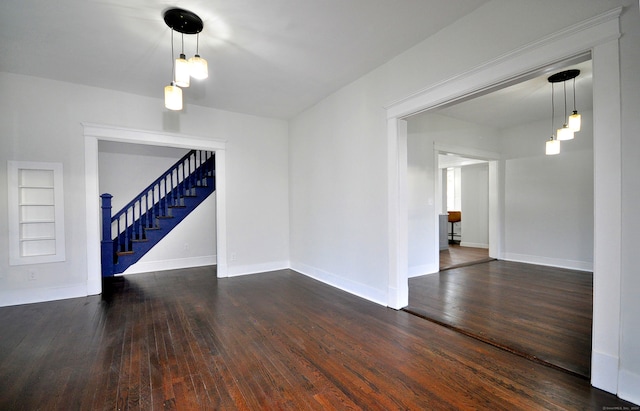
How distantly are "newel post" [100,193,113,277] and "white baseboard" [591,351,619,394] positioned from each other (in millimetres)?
6281

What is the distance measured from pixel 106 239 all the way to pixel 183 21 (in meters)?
4.04

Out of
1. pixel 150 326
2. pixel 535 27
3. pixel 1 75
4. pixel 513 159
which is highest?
pixel 1 75

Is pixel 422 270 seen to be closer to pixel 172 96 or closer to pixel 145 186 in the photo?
pixel 172 96

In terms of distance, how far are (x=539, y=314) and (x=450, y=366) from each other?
175cm

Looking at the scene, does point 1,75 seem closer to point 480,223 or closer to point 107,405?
point 107,405

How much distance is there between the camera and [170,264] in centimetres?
602

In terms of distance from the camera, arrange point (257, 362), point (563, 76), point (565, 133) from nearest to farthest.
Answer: point (257, 362) → point (563, 76) → point (565, 133)

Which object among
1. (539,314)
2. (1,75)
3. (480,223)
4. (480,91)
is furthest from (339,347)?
(480,223)

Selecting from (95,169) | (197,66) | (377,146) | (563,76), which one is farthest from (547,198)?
(95,169)

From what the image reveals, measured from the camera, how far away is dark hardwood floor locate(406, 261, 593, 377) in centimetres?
248

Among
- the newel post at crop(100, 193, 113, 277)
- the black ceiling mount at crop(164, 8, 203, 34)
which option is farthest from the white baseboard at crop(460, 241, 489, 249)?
the newel post at crop(100, 193, 113, 277)

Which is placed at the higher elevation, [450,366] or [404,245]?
[404,245]

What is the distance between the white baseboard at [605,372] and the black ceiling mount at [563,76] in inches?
139

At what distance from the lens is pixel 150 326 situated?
3039 mm
